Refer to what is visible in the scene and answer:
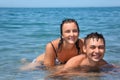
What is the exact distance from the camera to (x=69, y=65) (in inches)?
181

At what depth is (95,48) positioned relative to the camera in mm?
4266

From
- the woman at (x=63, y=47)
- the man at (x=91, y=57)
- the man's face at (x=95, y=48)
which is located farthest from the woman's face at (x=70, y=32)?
the man's face at (x=95, y=48)

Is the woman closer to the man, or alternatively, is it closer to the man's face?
the man

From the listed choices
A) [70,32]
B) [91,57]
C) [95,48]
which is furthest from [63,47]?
[95,48]

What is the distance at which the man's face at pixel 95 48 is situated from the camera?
4.26 meters

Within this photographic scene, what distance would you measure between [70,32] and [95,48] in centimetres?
60

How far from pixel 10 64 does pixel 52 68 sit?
1136mm

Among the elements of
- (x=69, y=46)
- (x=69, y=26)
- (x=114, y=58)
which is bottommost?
(x=114, y=58)

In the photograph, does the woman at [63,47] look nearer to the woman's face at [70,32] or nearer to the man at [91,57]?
the woman's face at [70,32]

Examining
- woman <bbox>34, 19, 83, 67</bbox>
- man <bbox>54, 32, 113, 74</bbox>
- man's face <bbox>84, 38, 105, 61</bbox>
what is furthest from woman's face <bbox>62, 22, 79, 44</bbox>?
man's face <bbox>84, 38, 105, 61</bbox>

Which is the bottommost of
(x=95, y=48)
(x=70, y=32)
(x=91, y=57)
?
(x=91, y=57)

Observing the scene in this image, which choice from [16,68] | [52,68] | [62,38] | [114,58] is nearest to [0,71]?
[16,68]

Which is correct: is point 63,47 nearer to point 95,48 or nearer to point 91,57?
point 91,57

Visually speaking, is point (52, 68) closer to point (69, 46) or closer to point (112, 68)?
point (69, 46)
